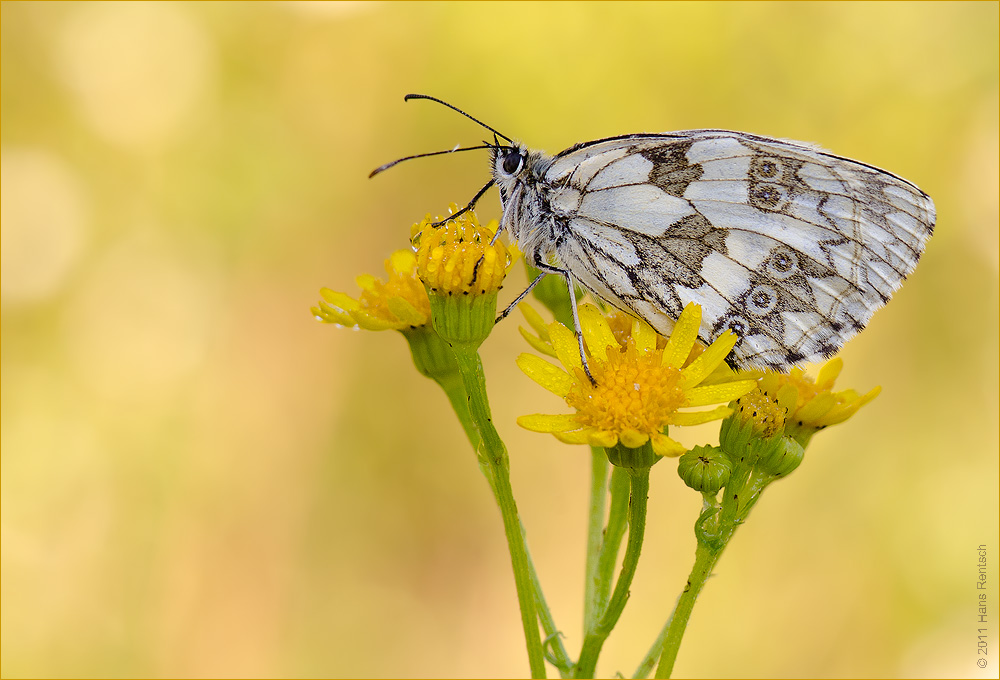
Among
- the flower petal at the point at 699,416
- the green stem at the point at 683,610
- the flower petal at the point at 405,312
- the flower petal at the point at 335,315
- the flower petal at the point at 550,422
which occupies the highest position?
the flower petal at the point at 335,315

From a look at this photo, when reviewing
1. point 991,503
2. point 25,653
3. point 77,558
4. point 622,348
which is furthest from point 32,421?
point 991,503

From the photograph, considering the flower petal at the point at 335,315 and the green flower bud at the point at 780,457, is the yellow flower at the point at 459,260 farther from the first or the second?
the green flower bud at the point at 780,457

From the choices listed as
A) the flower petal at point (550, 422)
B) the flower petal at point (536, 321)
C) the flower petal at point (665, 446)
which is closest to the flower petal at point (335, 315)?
the flower petal at point (536, 321)

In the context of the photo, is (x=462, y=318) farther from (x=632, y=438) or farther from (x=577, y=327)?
(x=632, y=438)

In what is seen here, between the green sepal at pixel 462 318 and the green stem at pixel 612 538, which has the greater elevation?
the green sepal at pixel 462 318

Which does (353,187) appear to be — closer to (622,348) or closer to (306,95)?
(306,95)

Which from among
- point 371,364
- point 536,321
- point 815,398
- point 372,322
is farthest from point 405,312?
point 371,364
